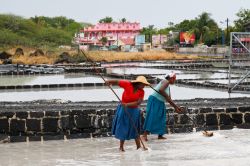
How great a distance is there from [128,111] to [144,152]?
656mm

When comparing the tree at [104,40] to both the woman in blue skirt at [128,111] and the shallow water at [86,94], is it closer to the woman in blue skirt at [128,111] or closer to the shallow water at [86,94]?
the shallow water at [86,94]

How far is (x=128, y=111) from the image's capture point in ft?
28.0

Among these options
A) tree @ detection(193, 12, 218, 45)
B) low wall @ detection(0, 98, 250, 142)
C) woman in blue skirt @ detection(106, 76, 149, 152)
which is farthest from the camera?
tree @ detection(193, 12, 218, 45)

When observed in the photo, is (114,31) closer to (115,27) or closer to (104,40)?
(115,27)

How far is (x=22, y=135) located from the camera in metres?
10.1

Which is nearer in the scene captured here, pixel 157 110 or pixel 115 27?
pixel 157 110

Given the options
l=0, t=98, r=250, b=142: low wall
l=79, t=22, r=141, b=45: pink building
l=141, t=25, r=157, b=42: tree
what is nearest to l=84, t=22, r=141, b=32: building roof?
l=79, t=22, r=141, b=45: pink building

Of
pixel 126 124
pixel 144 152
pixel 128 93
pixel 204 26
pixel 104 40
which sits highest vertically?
pixel 204 26

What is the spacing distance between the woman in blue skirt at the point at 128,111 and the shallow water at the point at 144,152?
28 cm

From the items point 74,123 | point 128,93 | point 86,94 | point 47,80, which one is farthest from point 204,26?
point 128,93

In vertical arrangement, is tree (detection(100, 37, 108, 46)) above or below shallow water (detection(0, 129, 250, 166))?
above

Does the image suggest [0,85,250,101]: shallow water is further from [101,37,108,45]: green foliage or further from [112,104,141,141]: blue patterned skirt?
[101,37,108,45]: green foliage

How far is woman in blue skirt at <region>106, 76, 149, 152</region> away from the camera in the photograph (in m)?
8.47

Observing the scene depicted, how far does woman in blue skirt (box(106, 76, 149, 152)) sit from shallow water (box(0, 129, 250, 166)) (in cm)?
28
